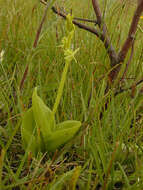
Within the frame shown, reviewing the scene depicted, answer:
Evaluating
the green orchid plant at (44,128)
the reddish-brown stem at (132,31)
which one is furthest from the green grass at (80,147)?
the reddish-brown stem at (132,31)

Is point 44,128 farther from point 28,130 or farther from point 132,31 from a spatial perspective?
point 132,31

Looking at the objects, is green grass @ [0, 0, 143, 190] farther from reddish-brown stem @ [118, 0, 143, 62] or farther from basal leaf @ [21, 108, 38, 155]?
reddish-brown stem @ [118, 0, 143, 62]

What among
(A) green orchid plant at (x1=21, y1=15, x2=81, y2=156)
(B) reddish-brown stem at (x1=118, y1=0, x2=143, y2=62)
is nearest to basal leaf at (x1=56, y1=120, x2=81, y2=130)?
(A) green orchid plant at (x1=21, y1=15, x2=81, y2=156)

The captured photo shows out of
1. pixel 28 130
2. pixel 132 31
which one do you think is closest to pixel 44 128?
pixel 28 130

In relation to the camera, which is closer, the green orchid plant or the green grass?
the green grass

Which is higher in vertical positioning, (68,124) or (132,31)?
(132,31)

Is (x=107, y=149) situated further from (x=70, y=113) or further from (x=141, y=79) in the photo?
(x=141, y=79)

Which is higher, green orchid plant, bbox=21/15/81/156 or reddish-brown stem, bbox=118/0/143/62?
reddish-brown stem, bbox=118/0/143/62

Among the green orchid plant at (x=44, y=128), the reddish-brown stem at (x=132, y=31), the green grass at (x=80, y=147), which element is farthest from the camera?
the reddish-brown stem at (x=132, y=31)

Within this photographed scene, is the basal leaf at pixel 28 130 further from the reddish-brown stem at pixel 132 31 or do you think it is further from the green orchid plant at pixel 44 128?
the reddish-brown stem at pixel 132 31

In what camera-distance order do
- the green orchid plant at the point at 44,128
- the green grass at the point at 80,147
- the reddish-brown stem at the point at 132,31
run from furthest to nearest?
1. the reddish-brown stem at the point at 132,31
2. the green orchid plant at the point at 44,128
3. the green grass at the point at 80,147

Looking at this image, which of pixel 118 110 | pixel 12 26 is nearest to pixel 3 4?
pixel 12 26
